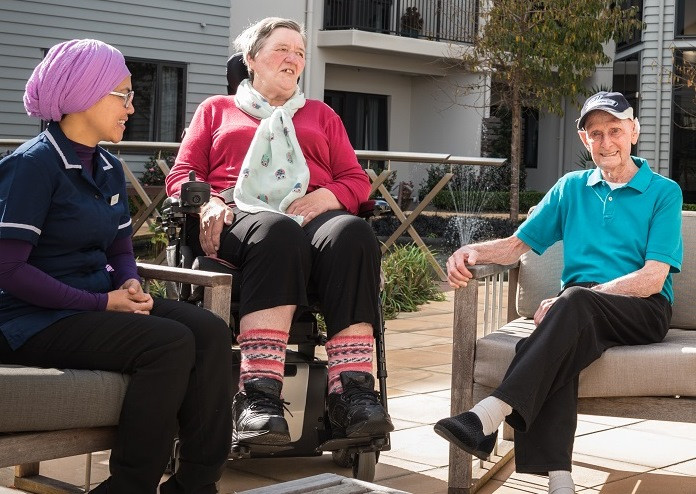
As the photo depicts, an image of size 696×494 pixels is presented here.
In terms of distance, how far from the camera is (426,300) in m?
8.18

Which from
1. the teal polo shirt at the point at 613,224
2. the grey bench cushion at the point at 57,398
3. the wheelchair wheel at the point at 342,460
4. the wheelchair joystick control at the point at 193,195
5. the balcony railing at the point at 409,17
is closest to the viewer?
the grey bench cushion at the point at 57,398

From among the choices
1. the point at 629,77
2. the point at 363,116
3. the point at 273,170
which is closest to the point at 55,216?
the point at 273,170

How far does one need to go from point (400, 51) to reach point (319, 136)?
1484 cm

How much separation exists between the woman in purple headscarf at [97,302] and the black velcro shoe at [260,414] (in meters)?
0.32

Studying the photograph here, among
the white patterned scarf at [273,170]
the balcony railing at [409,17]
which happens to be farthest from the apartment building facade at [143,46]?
the white patterned scarf at [273,170]

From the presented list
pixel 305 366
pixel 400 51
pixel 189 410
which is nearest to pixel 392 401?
pixel 305 366

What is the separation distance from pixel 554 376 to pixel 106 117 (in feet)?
4.62

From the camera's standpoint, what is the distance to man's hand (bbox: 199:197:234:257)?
342cm

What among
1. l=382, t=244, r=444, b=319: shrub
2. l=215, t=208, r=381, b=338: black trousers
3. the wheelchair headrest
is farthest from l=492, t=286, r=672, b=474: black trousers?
l=382, t=244, r=444, b=319: shrub

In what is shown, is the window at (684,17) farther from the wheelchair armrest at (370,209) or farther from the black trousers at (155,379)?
the black trousers at (155,379)

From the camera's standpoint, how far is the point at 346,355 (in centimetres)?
323

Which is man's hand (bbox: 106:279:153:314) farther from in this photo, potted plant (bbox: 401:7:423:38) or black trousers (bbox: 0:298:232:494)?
potted plant (bbox: 401:7:423:38)

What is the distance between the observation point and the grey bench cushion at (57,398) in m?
2.37

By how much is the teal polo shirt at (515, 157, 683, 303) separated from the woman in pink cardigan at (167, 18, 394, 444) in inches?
27.3
